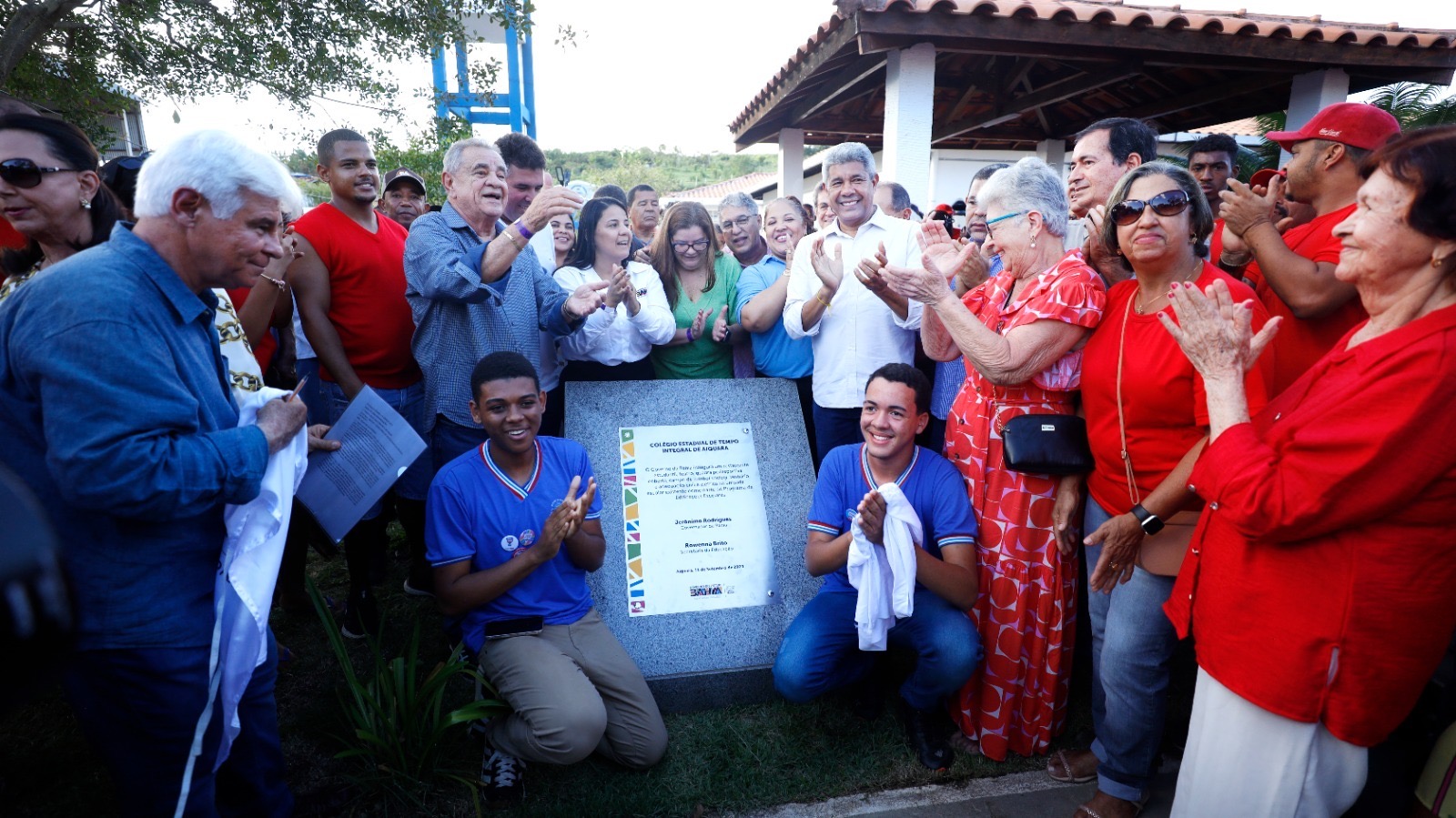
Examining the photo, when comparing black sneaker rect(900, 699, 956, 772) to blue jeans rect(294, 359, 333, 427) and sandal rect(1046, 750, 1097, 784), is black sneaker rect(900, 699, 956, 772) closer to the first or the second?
sandal rect(1046, 750, 1097, 784)

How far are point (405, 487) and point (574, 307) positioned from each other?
1173 mm

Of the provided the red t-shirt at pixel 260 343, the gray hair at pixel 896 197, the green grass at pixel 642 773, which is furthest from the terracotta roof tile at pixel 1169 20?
the green grass at pixel 642 773

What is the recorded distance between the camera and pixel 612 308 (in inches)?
140

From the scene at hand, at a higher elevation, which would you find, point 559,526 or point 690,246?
point 690,246

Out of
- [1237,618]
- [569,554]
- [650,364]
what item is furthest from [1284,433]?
[650,364]

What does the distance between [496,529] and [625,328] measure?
4.35 ft

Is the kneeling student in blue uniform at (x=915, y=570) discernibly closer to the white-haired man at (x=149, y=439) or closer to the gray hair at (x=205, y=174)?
the white-haired man at (x=149, y=439)

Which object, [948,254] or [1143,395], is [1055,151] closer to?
[948,254]

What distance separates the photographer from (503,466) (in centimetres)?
288

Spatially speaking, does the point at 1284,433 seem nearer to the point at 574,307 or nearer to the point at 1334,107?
the point at 1334,107

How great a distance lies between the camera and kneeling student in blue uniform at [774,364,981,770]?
2.71m

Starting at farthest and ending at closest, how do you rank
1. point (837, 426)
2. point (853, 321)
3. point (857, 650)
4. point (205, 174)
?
point (837, 426), point (853, 321), point (857, 650), point (205, 174)

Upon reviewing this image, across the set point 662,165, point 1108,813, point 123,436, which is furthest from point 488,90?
point 662,165

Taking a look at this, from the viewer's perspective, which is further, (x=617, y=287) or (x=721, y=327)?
(x=721, y=327)
